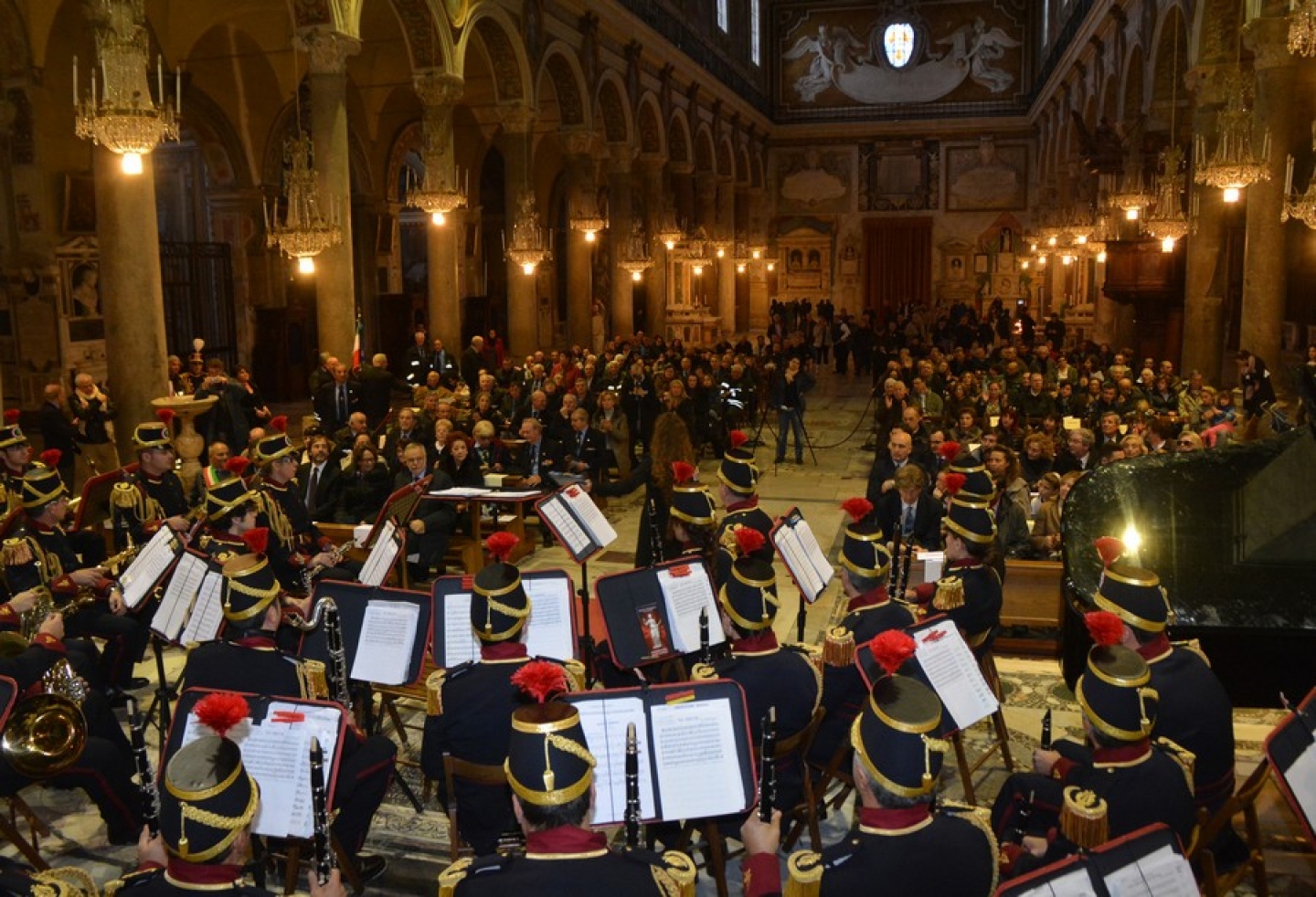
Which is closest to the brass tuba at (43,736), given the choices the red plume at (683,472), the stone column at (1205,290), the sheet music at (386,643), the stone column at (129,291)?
the sheet music at (386,643)

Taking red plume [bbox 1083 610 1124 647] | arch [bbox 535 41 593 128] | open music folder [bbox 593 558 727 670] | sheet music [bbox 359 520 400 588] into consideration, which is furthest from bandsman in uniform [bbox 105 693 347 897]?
arch [bbox 535 41 593 128]

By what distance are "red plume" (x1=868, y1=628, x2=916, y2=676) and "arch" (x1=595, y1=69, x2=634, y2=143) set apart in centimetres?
2160

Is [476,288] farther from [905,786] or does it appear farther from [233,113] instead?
[905,786]

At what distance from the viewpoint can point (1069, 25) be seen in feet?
99.5

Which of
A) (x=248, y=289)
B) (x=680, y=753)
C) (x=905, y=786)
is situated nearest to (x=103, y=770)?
(x=680, y=753)

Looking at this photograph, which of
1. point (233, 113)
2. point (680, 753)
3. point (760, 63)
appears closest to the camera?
point (680, 753)

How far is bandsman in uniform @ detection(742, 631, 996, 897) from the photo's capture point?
3.21 meters

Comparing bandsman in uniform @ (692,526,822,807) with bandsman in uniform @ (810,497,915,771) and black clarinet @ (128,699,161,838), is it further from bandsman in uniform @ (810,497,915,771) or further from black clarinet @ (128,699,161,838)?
black clarinet @ (128,699,161,838)

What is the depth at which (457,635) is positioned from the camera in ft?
17.9

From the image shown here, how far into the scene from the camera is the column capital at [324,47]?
13406 millimetres

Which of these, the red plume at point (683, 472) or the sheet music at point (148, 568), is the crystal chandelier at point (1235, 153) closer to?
the red plume at point (683, 472)

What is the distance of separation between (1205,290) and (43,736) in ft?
55.8

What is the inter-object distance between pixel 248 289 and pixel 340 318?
28.3 feet

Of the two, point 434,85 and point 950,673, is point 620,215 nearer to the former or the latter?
point 434,85
